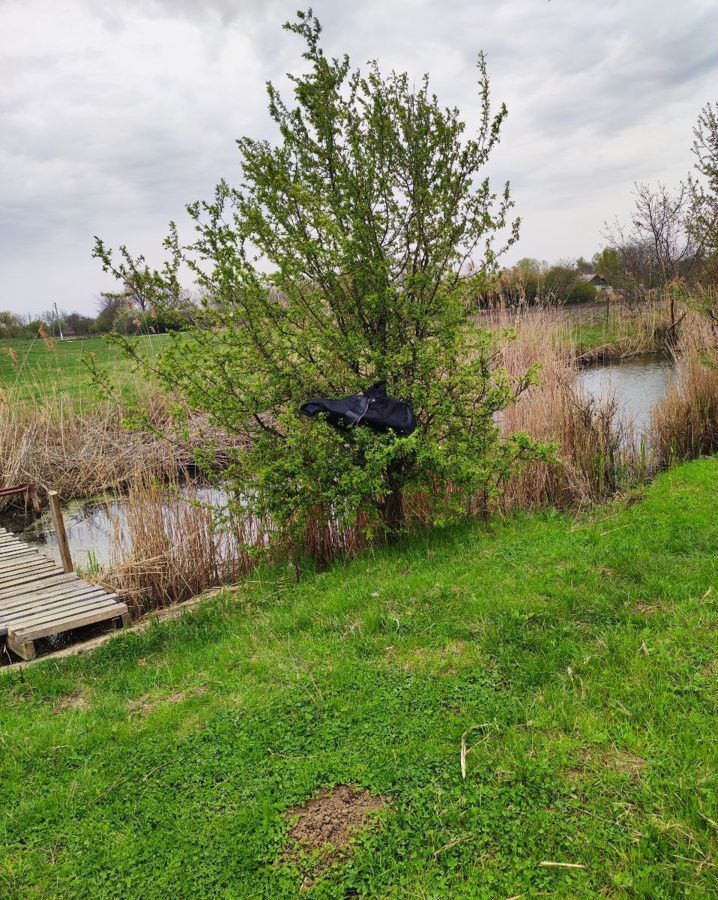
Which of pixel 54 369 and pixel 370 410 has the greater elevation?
pixel 54 369

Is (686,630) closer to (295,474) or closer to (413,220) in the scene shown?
(295,474)

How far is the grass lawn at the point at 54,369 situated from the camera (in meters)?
10.8

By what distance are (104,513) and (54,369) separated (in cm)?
820

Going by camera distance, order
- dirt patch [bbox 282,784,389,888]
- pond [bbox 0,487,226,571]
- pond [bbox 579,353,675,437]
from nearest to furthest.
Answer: dirt patch [bbox 282,784,389,888]
pond [bbox 0,487,226,571]
pond [bbox 579,353,675,437]

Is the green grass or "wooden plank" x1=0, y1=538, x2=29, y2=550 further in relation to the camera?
"wooden plank" x1=0, y1=538, x2=29, y2=550

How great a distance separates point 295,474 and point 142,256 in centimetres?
205

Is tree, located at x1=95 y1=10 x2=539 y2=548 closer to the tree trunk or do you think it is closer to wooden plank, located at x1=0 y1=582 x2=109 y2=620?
the tree trunk

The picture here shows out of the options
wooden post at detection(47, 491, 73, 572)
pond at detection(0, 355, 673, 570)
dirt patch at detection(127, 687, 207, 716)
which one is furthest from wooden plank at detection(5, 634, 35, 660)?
dirt patch at detection(127, 687, 207, 716)

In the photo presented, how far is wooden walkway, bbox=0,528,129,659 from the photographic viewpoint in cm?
541

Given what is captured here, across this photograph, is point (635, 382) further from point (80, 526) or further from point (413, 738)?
point (413, 738)

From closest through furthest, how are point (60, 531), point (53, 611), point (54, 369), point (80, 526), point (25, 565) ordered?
point (53, 611)
point (60, 531)
point (25, 565)
point (80, 526)
point (54, 369)

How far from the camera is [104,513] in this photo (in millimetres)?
10211

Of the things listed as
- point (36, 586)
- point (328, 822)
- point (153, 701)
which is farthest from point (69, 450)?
point (328, 822)

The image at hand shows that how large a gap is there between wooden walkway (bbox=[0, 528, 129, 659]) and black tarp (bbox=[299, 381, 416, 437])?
8.72 ft
